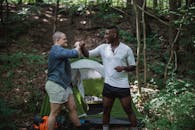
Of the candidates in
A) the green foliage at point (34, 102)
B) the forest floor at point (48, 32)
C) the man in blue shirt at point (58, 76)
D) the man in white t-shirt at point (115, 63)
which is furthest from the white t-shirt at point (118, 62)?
the forest floor at point (48, 32)

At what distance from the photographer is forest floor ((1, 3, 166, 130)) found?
10.4 m

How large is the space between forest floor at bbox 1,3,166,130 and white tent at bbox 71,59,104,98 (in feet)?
4.50

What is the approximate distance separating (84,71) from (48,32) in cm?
414

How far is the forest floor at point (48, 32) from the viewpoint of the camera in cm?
1037

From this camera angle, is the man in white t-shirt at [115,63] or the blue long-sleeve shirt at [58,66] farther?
the man in white t-shirt at [115,63]

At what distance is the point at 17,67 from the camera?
31.0 feet

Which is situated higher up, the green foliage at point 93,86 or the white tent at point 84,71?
the white tent at point 84,71

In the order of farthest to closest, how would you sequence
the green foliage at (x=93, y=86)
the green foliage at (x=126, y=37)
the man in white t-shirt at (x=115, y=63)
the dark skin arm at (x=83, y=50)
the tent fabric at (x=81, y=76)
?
the green foliage at (x=126, y=37)
the green foliage at (x=93, y=86)
the tent fabric at (x=81, y=76)
the man in white t-shirt at (x=115, y=63)
the dark skin arm at (x=83, y=50)

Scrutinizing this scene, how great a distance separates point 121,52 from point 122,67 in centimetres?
27

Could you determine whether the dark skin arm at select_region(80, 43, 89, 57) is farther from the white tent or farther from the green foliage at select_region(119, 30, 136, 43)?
the green foliage at select_region(119, 30, 136, 43)

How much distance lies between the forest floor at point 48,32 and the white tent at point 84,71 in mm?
1372

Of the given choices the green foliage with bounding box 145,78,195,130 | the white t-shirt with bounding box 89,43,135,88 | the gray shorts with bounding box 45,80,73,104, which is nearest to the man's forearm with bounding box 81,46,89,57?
the white t-shirt with bounding box 89,43,135,88

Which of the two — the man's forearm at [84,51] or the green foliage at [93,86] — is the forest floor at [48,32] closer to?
the green foliage at [93,86]

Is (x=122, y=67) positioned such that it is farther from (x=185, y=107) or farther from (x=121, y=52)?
(x=185, y=107)
